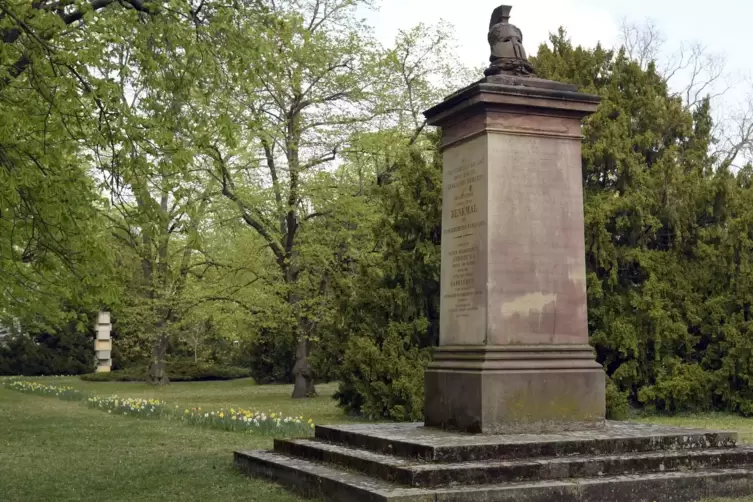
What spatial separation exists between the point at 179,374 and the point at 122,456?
31161 mm

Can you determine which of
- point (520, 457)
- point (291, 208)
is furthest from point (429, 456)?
point (291, 208)

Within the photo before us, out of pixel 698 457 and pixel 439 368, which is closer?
pixel 698 457

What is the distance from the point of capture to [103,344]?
47.8 meters

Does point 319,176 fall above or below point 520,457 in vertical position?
above

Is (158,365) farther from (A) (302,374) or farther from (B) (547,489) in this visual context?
(B) (547,489)

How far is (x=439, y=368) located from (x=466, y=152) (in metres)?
2.35

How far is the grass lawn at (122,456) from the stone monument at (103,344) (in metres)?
27.2

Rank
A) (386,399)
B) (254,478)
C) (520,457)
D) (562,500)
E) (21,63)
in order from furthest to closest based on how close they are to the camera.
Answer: (386,399) < (21,63) < (254,478) < (520,457) < (562,500)

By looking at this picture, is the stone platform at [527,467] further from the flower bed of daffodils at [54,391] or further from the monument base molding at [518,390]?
the flower bed of daffodils at [54,391]

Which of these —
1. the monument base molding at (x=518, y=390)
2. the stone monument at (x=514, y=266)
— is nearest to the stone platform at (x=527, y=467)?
the monument base molding at (x=518, y=390)

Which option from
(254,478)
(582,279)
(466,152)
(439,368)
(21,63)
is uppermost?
(21,63)

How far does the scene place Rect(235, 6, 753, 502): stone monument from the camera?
310 inches

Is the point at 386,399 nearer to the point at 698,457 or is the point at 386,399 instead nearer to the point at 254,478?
the point at 254,478

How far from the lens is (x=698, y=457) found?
26.9ft
